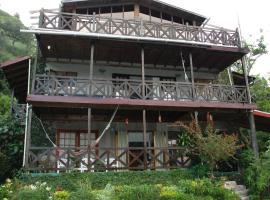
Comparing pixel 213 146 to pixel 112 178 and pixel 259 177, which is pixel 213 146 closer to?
pixel 259 177

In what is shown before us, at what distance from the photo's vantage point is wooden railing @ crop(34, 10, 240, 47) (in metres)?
16.0

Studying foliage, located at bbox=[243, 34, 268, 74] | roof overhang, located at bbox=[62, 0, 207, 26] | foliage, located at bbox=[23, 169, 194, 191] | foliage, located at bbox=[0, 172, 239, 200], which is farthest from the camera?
foliage, located at bbox=[243, 34, 268, 74]

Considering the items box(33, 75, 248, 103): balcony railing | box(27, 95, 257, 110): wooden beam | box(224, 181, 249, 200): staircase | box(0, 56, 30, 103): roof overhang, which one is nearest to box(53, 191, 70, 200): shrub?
box(27, 95, 257, 110): wooden beam

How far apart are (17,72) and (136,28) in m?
6.30

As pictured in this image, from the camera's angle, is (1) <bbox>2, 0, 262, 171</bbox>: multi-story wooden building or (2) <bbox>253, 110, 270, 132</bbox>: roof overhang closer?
(1) <bbox>2, 0, 262, 171</bbox>: multi-story wooden building

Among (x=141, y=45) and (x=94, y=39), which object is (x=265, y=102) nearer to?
(x=141, y=45)

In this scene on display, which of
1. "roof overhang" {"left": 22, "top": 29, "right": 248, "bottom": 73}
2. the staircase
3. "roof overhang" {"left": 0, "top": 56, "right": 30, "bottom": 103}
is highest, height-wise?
"roof overhang" {"left": 22, "top": 29, "right": 248, "bottom": 73}

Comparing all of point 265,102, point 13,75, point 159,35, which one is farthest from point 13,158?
point 265,102

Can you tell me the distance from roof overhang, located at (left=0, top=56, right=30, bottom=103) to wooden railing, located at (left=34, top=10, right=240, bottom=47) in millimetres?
2057

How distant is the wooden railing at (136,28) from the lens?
16.0m

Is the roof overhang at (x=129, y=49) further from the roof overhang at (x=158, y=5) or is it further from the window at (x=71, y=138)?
the window at (x=71, y=138)

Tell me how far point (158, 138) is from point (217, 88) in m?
4.07

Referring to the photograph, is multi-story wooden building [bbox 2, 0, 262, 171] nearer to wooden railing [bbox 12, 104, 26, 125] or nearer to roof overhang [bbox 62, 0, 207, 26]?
roof overhang [bbox 62, 0, 207, 26]

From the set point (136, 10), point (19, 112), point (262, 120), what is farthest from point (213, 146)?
point (19, 112)
